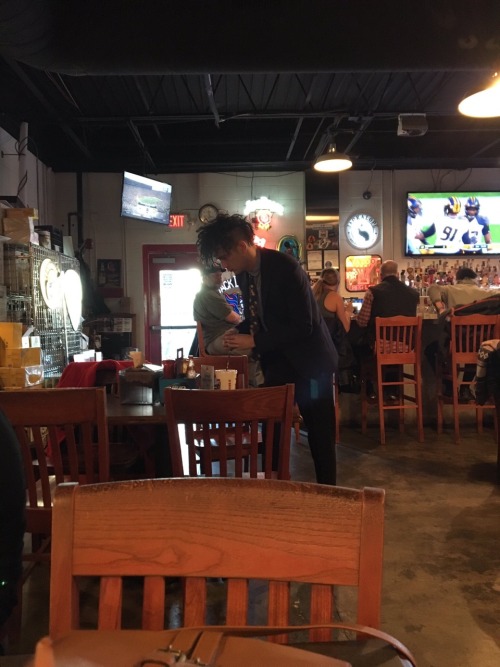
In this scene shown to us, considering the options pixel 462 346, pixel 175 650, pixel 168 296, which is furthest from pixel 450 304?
pixel 175 650

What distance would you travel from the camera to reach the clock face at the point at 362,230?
7.76 m

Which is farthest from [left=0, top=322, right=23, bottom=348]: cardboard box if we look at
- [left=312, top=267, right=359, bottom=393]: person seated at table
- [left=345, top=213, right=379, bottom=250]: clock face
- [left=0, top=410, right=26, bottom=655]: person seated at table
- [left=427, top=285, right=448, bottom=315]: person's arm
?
[left=345, top=213, right=379, bottom=250]: clock face

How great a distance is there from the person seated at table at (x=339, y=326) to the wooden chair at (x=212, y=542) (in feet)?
13.1

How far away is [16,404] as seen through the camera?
1.66m

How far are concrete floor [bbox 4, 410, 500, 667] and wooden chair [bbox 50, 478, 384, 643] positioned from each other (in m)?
0.95

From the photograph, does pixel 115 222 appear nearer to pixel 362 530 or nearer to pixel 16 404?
pixel 16 404

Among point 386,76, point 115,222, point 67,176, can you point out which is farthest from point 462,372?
point 67,176

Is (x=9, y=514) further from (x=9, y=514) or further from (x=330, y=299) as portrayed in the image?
(x=330, y=299)

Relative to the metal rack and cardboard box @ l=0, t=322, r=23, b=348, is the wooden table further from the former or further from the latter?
the metal rack

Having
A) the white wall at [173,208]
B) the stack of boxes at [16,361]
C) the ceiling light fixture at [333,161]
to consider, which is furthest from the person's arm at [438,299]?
the stack of boxes at [16,361]

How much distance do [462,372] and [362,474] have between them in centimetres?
163

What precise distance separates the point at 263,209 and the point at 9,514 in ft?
23.1

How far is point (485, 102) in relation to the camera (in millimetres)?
3998

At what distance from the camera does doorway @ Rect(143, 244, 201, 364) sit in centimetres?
775
